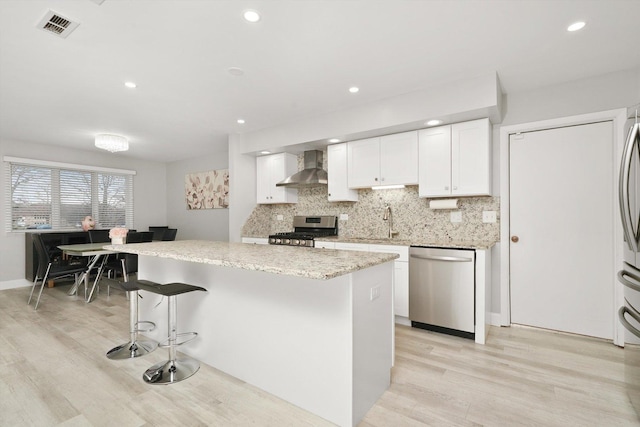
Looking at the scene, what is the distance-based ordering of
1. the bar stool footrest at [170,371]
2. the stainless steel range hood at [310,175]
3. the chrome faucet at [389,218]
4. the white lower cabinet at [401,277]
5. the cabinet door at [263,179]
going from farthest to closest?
the cabinet door at [263,179], the stainless steel range hood at [310,175], the chrome faucet at [389,218], the white lower cabinet at [401,277], the bar stool footrest at [170,371]

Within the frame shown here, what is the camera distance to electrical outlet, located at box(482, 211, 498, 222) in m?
3.26

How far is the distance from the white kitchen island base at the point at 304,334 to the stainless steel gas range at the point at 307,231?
166 cm

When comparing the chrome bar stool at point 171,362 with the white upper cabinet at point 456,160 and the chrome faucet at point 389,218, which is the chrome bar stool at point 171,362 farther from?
the white upper cabinet at point 456,160

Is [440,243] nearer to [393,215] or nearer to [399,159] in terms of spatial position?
[393,215]

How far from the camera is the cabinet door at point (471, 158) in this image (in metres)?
3.00

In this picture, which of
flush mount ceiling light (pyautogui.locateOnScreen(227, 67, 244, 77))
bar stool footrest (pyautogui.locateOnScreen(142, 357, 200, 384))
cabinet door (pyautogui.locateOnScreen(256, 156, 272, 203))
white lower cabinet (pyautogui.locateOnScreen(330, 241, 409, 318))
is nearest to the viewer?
bar stool footrest (pyautogui.locateOnScreen(142, 357, 200, 384))

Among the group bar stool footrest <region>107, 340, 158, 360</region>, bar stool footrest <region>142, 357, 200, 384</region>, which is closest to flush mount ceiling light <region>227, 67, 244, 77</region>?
Result: bar stool footrest <region>142, 357, 200, 384</region>

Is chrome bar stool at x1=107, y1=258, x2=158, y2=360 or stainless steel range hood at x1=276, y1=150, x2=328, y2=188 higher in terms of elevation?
stainless steel range hood at x1=276, y1=150, x2=328, y2=188

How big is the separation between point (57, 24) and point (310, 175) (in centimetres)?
280

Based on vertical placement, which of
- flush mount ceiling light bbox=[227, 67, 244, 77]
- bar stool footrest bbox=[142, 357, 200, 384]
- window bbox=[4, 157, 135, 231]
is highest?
flush mount ceiling light bbox=[227, 67, 244, 77]

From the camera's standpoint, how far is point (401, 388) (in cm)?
202

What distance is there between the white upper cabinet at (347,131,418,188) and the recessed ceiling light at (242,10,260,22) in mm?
2066

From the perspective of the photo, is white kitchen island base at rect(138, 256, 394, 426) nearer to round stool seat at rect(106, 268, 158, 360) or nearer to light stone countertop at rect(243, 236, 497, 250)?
round stool seat at rect(106, 268, 158, 360)

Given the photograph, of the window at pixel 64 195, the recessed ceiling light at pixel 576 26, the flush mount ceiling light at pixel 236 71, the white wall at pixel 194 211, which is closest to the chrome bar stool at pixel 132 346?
the flush mount ceiling light at pixel 236 71
